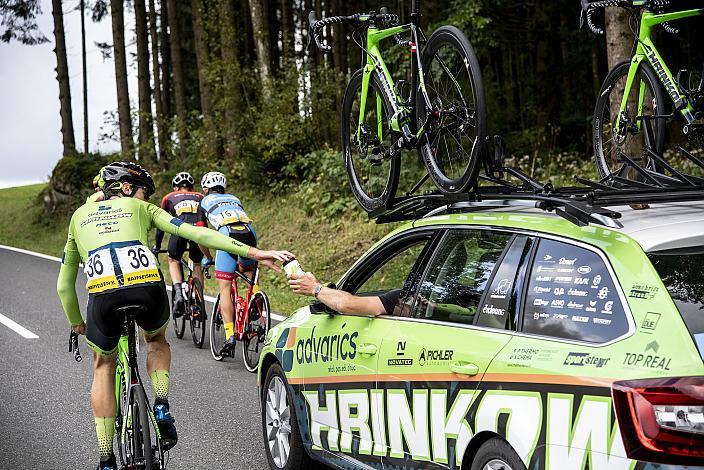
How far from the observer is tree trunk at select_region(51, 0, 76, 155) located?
1534 inches

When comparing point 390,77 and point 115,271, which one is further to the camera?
point 390,77

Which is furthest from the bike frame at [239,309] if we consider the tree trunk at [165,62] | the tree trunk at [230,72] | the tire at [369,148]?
the tree trunk at [165,62]

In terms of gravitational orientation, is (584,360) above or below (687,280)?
below

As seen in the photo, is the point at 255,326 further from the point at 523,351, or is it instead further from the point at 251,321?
the point at 523,351

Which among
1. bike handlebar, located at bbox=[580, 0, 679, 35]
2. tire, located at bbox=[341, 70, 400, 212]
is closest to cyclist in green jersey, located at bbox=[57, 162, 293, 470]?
tire, located at bbox=[341, 70, 400, 212]

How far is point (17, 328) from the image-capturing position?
45.4ft

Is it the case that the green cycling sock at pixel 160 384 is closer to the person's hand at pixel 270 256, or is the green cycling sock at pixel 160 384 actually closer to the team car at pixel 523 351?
the team car at pixel 523 351

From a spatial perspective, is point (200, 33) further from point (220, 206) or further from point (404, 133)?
point (404, 133)

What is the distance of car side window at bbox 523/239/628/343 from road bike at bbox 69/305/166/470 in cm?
250

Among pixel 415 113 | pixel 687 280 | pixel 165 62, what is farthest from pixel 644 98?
pixel 165 62

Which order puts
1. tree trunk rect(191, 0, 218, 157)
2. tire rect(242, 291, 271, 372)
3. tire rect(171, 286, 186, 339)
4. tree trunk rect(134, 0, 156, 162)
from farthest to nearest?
tree trunk rect(134, 0, 156, 162) → tree trunk rect(191, 0, 218, 157) → tire rect(171, 286, 186, 339) → tire rect(242, 291, 271, 372)

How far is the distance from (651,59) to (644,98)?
1.00ft

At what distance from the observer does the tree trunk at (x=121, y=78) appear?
112ft

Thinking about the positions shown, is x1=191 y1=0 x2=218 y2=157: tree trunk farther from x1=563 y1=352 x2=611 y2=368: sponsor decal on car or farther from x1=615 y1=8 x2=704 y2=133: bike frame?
x1=563 y1=352 x2=611 y2=368: sponsor decal on car
